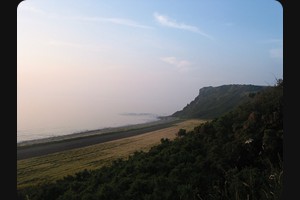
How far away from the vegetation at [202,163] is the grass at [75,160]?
2775mm

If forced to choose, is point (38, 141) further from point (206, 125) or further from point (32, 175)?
point (206, 125)

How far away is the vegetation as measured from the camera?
7820 mm

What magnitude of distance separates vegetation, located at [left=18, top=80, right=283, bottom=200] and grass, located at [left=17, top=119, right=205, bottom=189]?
109 inches

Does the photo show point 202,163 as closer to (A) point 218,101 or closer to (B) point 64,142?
(A) point 218,101

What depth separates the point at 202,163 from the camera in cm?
880

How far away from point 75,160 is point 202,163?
35.6 feet

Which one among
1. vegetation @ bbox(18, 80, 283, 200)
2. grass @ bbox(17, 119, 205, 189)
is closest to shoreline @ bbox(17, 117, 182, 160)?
grass @ bbox(17, 119, 205, 189)

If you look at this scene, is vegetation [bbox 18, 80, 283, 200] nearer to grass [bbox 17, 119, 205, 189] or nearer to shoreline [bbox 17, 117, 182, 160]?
grass [bbox 17, 119, 205, 189]

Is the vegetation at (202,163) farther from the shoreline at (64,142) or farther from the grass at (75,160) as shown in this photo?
the shoreline at (64,142)

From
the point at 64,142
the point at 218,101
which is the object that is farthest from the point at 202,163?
→ the point at 64,142

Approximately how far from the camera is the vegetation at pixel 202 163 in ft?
25.7

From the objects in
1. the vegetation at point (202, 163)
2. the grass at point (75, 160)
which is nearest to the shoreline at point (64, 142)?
the grass at point (75, 160)

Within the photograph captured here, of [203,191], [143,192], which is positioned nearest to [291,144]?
[203,191]

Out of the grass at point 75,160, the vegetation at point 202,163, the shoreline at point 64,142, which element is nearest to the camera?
the vegetation at point 202,163
